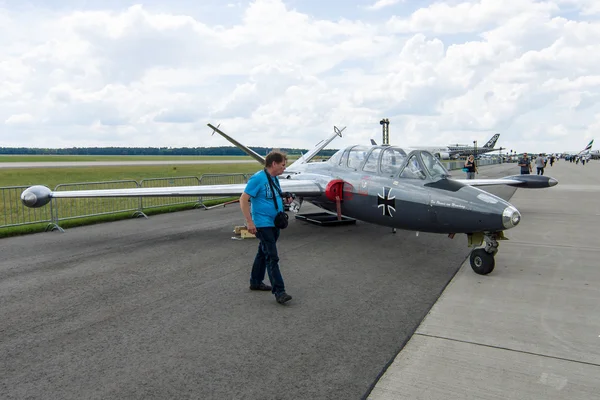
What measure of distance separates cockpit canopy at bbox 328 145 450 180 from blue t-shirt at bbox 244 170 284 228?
141 inches

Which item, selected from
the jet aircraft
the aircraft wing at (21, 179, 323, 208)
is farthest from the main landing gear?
the aircraft wing at (21, 179, 323, 208)

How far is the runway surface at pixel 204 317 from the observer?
3811mm

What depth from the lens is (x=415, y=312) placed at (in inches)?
215

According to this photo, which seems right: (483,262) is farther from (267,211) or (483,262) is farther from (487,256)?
(267,211)

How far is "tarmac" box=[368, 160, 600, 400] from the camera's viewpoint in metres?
3.69

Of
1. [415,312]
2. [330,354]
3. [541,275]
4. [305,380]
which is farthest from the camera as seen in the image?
[541,275]

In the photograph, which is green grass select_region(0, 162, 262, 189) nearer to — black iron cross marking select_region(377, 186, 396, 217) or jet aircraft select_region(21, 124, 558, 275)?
jet aircraft select_region(21, 124, 558, 275)

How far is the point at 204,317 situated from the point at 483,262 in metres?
4.56

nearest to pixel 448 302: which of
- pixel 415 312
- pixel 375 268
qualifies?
pixel 415 312

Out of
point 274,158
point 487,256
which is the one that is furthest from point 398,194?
point 274,158

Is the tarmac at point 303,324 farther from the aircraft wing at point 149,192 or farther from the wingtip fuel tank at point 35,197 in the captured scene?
the aircraft wing at point 149,192

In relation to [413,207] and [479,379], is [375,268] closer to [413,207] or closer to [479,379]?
[413,207]

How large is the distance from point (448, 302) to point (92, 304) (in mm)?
4806

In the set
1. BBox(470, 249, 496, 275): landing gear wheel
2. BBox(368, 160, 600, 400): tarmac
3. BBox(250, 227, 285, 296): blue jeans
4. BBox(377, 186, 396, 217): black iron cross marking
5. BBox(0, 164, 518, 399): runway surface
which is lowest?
BBox(368, 160, 600, 400): tarmac
